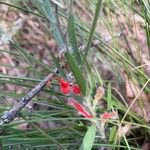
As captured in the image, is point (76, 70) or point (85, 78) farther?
point (85, 78)

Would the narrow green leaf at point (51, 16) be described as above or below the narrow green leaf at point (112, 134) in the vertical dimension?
above

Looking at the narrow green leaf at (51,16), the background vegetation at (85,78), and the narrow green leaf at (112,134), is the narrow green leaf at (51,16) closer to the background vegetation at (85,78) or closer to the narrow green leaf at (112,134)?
the background vegetation at (85,78)

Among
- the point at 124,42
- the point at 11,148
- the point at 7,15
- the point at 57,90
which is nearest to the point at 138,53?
the point at 124,42

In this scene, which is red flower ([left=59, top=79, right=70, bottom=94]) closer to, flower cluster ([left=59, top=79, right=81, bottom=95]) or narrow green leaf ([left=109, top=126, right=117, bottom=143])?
flower cluster ([left=59, top=79, right=81, bottom=95])

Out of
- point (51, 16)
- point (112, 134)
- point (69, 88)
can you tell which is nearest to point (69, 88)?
point (69, 88)

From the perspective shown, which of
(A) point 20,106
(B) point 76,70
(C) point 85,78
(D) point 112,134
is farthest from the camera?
(D) point 112,134

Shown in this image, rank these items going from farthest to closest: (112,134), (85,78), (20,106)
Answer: (112,134) < (85,78) < (20,106)

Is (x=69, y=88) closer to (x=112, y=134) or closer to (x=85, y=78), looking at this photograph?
(x=85, y=78)

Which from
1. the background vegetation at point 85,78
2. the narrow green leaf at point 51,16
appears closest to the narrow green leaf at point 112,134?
the background vegetation at point 85,78

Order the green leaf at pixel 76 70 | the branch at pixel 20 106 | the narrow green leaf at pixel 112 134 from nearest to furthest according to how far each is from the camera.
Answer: the green leaf at pixel 76 70 < the branch at pixel 20 106 < the narrow green leaf at pixel 112 134

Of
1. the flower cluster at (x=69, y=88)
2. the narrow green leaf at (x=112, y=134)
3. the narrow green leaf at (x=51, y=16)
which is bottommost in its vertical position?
the narrow green leaf at (x=112, y=134)

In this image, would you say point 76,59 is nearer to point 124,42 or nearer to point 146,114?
point 146,114
